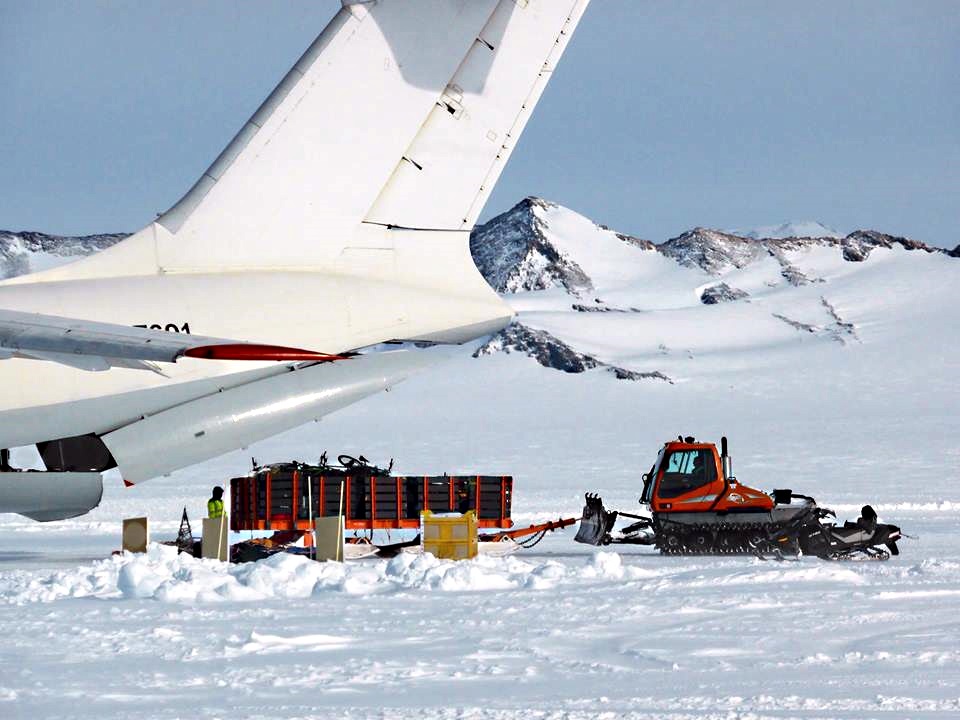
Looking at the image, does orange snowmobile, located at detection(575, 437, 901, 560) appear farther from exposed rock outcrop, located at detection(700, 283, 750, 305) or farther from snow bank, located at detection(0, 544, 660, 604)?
exposed rock outcrop, located at detection(700, 283, 750, 305)

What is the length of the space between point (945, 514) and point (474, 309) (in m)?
19.7

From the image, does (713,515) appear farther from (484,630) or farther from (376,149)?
(484,630)

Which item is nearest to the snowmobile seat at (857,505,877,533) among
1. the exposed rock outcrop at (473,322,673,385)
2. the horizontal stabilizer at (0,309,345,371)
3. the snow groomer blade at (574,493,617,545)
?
the snow groomer blade at (574,493,617,545)

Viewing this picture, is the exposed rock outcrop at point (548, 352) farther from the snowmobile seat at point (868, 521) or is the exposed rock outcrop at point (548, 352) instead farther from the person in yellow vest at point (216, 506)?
the person in yellow vest at point (216, 506)

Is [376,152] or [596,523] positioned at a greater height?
[376,152]

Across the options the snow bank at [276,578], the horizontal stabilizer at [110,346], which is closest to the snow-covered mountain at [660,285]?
the snow bank at [276,578]

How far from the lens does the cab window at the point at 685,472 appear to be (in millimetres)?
20031

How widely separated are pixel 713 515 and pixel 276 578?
296 inches

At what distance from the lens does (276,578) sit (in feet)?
50.7

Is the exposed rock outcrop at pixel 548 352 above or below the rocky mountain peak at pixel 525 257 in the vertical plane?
below

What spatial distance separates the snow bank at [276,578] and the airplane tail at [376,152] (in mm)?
3518

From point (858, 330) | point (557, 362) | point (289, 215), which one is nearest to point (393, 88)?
point (289, 215)

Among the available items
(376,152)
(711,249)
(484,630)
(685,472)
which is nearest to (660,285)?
(711,249)

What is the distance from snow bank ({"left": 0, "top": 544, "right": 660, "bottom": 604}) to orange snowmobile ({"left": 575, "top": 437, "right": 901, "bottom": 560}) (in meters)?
3.02
